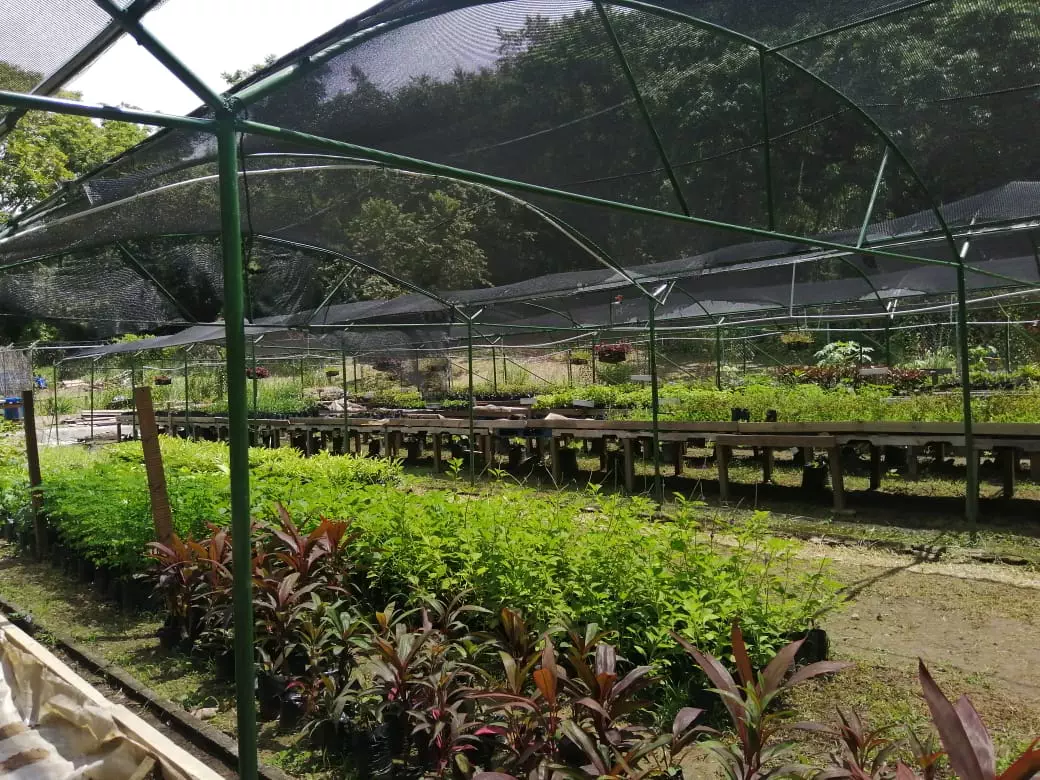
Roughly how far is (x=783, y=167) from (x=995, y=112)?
142cm

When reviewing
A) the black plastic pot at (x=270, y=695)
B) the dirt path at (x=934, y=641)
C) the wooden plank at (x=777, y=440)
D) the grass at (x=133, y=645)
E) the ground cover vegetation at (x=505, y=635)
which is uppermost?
the wooden plank at (x=777, y=440)

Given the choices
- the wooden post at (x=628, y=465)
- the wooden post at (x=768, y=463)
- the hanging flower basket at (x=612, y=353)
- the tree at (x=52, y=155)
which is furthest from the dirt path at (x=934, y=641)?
the tree at (x=52, y=155)

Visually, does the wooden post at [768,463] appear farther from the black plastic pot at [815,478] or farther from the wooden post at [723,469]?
the wooden post at [723,469]

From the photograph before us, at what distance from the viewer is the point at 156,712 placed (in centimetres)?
340

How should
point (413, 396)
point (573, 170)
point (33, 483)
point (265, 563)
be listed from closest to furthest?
point (265, 563) < point (573, 170) < point (33, 483) < point (413, 396)

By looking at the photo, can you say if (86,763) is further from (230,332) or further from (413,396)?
(413,396)

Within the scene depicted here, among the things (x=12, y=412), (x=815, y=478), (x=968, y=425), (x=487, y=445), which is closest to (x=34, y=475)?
(x=487, y=445)

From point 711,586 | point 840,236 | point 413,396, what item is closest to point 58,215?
point 711,586

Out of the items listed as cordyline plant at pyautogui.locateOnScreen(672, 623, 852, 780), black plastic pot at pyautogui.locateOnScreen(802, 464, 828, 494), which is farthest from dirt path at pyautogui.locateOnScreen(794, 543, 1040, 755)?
black plastic pot at pyautogui.locateOnScreen(802, 464, 828, 494)

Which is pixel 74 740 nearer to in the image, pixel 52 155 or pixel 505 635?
pixel 505 635

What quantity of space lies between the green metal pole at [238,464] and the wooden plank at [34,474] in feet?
15.3

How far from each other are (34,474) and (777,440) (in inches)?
263

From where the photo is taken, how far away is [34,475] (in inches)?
240

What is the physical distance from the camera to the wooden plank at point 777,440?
7230 mm
